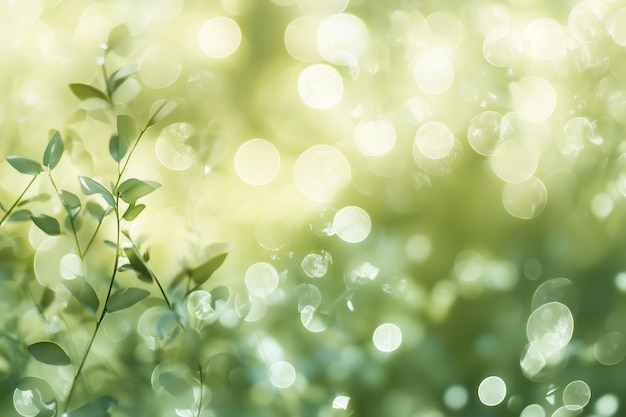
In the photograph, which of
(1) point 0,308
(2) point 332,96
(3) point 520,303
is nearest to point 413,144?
(2) point 332,96

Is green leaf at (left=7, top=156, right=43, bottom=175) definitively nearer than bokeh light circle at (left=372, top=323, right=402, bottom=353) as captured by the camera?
Yes

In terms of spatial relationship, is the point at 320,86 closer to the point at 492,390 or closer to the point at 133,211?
the point at 133,211

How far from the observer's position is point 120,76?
1.97 feet

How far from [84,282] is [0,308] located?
196 millimetres

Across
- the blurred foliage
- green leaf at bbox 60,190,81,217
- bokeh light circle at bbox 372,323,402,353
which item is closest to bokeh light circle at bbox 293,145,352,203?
the blurred foliage

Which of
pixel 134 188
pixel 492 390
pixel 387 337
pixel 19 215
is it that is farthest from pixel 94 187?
pixel 492 390

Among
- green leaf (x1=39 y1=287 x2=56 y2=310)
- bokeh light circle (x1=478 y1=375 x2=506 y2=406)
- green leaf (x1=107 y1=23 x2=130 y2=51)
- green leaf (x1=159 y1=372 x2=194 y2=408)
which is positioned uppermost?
green leaf (x1=107 y1=23 x2=130 y2=51)

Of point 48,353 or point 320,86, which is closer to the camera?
point 48,353

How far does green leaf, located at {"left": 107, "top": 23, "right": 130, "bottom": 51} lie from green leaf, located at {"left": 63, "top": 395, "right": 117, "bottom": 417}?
0.32m

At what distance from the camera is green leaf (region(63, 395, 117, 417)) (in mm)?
579

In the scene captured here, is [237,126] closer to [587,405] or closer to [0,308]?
[0,308]

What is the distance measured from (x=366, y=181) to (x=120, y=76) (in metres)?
0.31

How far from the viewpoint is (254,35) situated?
80 cm

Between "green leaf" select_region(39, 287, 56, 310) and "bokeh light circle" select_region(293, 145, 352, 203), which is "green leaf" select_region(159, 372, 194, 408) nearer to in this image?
"green leaf" select_region(39, 287, 56, 310)
